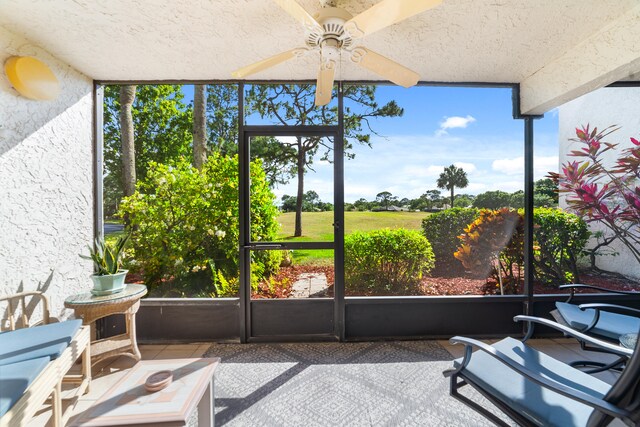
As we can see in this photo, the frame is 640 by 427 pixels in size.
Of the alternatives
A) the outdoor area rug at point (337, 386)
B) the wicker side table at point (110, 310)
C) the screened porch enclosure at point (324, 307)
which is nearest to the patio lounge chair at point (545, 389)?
the outdoor area rug at point (337, 386)

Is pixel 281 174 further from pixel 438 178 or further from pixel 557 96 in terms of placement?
pixel 557 96

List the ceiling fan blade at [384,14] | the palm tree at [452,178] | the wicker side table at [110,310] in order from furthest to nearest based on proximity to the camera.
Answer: the palm tree at [452,178] → the wicker side table at [110,310] → the ceiling fan blade at [384,14]

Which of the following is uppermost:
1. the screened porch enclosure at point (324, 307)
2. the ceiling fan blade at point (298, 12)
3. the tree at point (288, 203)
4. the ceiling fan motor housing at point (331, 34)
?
the ceiling fan motor housing at point (331, 34)

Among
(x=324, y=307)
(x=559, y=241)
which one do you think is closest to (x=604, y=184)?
(x=559, y=241)

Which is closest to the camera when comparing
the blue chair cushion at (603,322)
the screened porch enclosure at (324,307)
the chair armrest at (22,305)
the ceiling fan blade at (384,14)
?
the ceiling fan blade at (384,14)

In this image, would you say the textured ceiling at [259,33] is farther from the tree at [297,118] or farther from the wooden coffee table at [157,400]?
the wooden coffee table at [157,400]

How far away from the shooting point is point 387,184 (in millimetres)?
3273

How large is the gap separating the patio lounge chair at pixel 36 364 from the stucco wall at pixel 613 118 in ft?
15.8

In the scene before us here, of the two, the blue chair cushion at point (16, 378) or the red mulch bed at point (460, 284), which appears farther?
the red mulch bed at point (460, 284)

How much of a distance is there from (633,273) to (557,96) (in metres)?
2.49

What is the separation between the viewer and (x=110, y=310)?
2160 mm

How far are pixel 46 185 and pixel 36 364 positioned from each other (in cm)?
155

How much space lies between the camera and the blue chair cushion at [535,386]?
3.77 ft

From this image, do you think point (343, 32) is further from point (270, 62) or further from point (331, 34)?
point (270, 62)
